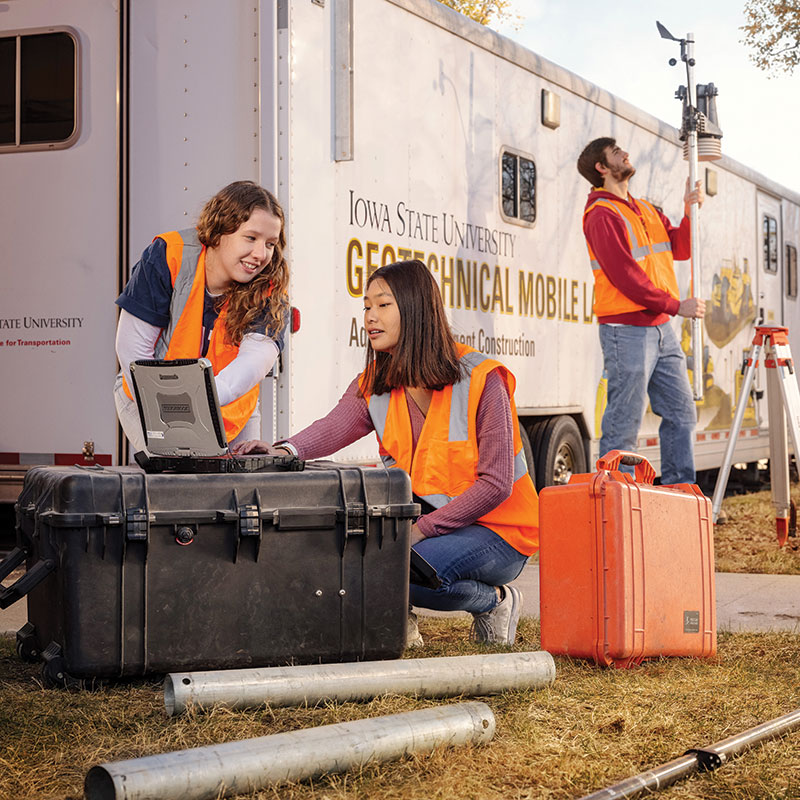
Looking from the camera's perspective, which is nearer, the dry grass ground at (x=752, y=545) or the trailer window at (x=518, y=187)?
the dry grass ground at (x=752, y=545)

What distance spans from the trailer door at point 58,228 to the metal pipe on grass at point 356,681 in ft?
9.32

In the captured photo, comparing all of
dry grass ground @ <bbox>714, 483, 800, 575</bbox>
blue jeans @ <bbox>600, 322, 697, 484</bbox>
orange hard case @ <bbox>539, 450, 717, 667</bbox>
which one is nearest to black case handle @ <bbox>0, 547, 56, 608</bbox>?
orange hard case @ <bbox>539, 450, 717, 667</bbox>

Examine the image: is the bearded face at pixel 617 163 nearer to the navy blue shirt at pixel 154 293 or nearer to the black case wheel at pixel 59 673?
the navy blue shirt at pixel 154 293

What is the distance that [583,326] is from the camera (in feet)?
28.1

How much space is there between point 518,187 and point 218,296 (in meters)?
3.58

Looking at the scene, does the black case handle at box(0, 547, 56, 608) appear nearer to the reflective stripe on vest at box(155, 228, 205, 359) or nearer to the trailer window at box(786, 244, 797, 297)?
the reflective stripe on vest at box(155, 228, 205, 359)

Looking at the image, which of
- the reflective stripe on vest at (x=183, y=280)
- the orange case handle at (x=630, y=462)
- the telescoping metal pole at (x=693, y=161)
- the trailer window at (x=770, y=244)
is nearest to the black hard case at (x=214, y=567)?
the orange case handle at (x=630, y=462)

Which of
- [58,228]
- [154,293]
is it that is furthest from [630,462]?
[58,228]

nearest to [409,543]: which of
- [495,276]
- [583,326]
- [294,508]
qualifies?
[294,508]

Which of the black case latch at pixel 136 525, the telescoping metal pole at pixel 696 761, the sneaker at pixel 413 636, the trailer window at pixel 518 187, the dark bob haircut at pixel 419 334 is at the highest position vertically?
the trailer window at pixel 518 187

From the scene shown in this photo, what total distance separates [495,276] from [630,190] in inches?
74.2

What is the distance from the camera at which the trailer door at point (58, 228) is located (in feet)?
19.7

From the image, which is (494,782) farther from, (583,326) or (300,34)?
(583,326)

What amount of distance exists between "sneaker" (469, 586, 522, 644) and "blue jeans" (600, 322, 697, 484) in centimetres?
303
